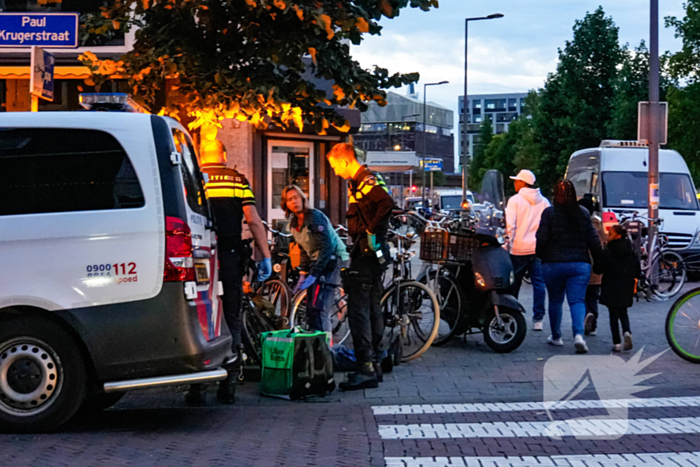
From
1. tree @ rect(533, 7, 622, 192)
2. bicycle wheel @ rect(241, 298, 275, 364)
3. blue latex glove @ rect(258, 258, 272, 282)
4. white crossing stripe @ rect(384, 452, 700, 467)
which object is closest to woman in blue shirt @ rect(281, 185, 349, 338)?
bicycle wheel @ rect(241, 298, 275, 364)

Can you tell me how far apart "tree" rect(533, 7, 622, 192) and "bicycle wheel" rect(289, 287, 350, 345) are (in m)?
39.1

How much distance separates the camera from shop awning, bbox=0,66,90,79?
37.7 feet

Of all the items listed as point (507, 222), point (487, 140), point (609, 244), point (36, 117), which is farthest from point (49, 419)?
point (487, 140)

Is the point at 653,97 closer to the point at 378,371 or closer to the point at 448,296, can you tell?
the point at 448,296

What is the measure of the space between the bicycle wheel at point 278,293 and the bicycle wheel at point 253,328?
185cm

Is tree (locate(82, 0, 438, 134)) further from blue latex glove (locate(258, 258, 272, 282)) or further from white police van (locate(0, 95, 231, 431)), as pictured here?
white police van (locate(0, 95, 231, 431))

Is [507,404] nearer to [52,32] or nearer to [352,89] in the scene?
[352,89]

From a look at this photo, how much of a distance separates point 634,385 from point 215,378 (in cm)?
363

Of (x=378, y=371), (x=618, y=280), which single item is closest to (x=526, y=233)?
(x=618, y=280)

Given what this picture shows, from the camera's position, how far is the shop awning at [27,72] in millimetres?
11492

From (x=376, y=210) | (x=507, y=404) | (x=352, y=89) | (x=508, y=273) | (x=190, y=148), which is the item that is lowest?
(x=507, y=404)

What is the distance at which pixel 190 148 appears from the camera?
6.32 meters

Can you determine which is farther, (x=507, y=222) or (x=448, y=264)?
(x=507, y=222)

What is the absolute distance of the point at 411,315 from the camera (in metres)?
8.61
